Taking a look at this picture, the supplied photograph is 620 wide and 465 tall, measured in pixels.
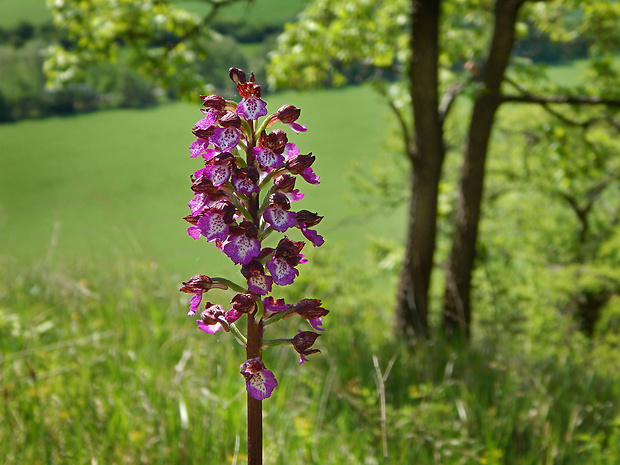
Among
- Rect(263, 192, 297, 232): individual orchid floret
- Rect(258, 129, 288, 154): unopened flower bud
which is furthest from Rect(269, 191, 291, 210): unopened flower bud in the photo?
Rect(258, 129, 288, 154): unopened flower bud

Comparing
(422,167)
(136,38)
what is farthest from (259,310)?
(136,38)

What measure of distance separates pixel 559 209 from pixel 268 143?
18.9 metres

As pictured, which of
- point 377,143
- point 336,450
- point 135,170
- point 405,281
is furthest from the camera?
point 135,170

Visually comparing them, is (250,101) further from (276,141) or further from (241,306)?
(241,306)

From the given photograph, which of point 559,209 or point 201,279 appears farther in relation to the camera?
point 559,209

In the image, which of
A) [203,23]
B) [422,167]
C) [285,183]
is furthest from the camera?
[203,23]

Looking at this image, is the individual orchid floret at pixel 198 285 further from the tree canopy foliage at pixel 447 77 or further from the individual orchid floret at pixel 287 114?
the tree canopy foliage at pixel 447 77

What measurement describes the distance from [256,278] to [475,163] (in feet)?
19.5

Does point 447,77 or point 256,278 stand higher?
point 447,77

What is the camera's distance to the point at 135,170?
164 ft

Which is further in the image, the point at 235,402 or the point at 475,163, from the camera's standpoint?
the point at 475,163

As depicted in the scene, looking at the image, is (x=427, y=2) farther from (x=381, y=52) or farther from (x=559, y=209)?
(x=559, y=209)

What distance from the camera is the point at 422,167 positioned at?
6.57 metres

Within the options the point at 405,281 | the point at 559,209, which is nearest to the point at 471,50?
the point at 405,281
